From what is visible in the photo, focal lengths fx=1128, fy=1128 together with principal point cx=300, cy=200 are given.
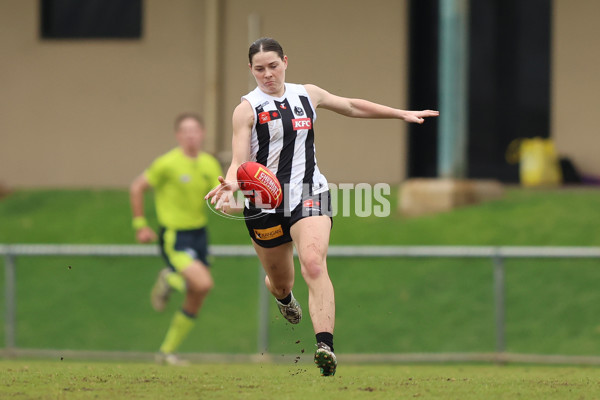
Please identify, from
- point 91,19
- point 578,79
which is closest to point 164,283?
point 91,19

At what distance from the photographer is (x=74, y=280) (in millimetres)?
13820

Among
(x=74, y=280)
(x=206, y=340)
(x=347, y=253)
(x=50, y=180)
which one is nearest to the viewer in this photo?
(x=347, y=253)

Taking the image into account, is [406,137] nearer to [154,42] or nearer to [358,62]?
[358,62]

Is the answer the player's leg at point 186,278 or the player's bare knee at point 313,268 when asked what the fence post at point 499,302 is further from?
the player's bare knee at point 313,268

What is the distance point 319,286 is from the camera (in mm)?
7207

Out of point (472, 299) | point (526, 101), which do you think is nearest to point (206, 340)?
point (472, 299)

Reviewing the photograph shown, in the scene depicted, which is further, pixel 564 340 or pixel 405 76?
pixel 405 76

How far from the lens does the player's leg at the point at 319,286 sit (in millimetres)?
7051

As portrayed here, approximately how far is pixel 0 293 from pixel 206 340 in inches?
98.1

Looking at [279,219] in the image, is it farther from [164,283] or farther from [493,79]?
[493,79]

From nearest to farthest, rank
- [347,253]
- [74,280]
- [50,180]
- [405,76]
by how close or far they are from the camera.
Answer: [347,253] < [74,280] < [405,76] < [50,180]

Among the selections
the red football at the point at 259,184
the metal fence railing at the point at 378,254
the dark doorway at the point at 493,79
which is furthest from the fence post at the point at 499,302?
the dark doorway at the point at 493,79

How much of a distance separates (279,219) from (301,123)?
659 millimetres

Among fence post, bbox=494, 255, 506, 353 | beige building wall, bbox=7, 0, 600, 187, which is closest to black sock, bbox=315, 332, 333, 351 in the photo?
fence post, bbox=494, 255, 506, 353
